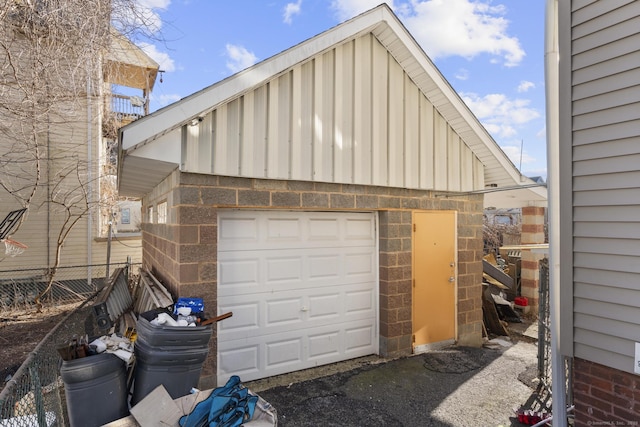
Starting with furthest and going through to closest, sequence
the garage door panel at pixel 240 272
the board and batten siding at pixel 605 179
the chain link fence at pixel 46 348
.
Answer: the garage door panel at pixel 240 272
the chain link fence at pixel 46 348
the board and batten siding at pixel 605 179

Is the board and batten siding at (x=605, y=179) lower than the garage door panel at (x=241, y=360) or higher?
higher

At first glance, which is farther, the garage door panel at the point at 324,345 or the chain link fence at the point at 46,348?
the garage door panel at the point at 324,345

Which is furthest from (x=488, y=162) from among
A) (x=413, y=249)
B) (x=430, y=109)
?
(x=413, y=249)

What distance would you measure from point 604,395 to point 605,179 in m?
1.77

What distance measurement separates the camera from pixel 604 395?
9.54 feet

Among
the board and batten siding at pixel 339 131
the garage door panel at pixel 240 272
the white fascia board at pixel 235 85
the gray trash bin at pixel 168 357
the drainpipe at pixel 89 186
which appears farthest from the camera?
the drainpipe at pixel 89 186

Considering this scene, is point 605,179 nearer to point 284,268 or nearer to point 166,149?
point 284,268

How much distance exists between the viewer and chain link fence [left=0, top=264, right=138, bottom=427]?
2.96m

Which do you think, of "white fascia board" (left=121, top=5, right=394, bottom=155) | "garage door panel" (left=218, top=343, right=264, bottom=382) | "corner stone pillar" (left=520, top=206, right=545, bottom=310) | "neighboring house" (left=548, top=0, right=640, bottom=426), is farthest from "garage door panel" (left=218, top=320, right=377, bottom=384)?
"corner stone pillar" (left=520, top=206, right=545, bottom=310)

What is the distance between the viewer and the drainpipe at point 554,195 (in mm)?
3193

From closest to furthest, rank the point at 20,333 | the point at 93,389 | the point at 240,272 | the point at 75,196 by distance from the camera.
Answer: the point at 93,389 → the point at 240,272 → the point at 20,333 → the point at 75,196

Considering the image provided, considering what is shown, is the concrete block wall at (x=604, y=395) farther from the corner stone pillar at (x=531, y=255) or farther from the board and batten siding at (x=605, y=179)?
the corner stone pillar at (x=531, y=255)

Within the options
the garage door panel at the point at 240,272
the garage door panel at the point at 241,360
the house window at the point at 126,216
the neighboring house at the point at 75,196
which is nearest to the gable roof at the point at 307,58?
the garage door panel at the point at 240,272

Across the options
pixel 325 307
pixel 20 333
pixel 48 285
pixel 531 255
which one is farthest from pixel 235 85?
pixel 48 285
